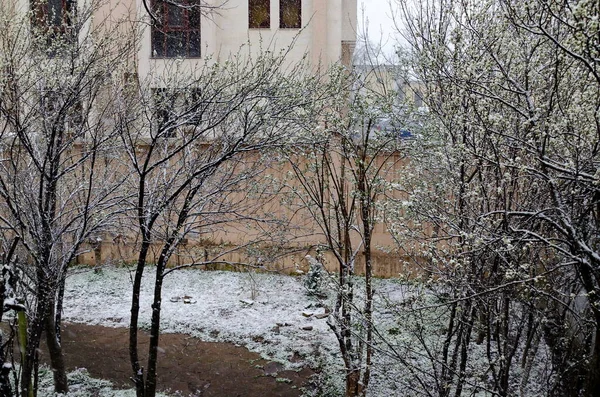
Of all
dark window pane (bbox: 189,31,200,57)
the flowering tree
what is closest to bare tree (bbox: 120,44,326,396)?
the flowering tree

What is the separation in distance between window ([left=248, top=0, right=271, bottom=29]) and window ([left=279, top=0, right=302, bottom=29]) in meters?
0.37

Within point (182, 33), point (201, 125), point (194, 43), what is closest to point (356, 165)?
point (201, 125)

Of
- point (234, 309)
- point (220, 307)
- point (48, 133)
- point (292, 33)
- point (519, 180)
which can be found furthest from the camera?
point (292, 33)

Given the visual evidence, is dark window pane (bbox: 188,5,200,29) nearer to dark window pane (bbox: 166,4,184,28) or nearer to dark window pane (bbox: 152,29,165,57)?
dark window pane (bbox: 166,4,184,28)

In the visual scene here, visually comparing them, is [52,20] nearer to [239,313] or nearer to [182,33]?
[239,313]

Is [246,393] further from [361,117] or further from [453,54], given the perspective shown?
→ [453,54]

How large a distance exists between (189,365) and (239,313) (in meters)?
1.96

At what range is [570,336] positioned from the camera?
5660 millimetres

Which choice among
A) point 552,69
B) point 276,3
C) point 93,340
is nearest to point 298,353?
point 93,340

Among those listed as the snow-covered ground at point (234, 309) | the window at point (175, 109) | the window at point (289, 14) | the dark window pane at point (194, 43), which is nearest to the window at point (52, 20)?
the window at point (175, 109)

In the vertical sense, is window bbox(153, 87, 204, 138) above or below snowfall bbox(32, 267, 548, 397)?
above

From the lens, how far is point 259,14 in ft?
51.3

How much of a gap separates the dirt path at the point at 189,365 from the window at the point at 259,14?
374 inches

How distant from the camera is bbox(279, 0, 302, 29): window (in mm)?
15578
